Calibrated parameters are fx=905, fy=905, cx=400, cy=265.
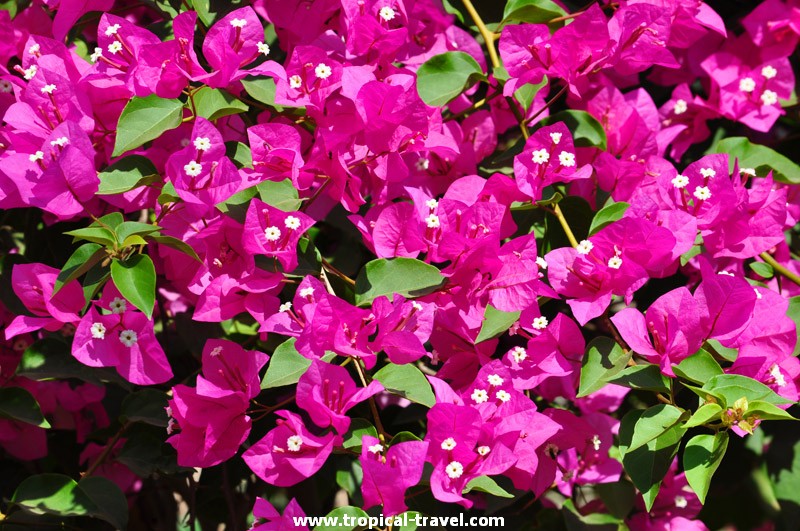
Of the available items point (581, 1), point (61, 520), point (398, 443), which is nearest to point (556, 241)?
point (398, 443)


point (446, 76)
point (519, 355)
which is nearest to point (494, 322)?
point (519, 355)

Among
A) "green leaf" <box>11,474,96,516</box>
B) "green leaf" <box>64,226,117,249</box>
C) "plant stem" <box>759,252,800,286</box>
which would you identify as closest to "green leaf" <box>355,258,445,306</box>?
"green leaf" <box>64,226,117,249</box>

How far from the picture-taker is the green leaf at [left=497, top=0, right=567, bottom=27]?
4.68ft

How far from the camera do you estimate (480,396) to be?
47.1 inches

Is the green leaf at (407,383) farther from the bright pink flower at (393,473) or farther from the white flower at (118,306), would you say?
the white flower at (118,306)

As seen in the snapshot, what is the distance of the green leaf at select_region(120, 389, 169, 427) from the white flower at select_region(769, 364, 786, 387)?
862 millimetres

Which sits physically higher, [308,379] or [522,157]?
[522,157]

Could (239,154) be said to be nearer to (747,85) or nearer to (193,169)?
(193,169)

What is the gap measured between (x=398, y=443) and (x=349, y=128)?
450 mm

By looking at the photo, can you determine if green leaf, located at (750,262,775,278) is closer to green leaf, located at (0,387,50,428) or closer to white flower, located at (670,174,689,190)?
white flower, located at (670,174,689,190)

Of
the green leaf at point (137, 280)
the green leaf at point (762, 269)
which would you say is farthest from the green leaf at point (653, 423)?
the green leaf at point (137, 280)

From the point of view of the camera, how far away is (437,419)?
1.12 metres

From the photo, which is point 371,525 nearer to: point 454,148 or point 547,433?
point 547,433

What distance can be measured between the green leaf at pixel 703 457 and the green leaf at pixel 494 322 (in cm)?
28
